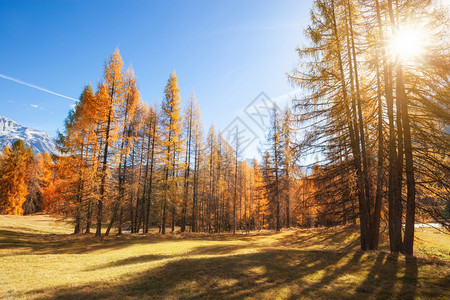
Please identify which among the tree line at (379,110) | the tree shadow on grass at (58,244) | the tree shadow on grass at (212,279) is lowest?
the tree shadow on grass at (58,244)

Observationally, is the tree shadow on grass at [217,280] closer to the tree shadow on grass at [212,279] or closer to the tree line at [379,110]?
the tree shadow on grass at [212,279]

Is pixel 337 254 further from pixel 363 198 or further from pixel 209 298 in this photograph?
pixel 209 298

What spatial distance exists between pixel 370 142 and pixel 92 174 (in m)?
19.8

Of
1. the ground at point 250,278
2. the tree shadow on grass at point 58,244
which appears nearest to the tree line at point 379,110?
the ground at point 250,278

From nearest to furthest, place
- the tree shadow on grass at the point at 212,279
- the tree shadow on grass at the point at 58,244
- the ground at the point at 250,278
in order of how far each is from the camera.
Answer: the ground at the point at 250,278 → the tree shadow on grass at the point at 212,279 → the tree shadow on grass at the point at 58,244

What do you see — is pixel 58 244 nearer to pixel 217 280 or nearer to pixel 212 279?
pixel 212 279

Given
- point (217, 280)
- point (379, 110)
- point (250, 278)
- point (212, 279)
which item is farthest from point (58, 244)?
point (379, 110)

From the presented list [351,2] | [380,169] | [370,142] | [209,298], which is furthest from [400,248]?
[351,2]

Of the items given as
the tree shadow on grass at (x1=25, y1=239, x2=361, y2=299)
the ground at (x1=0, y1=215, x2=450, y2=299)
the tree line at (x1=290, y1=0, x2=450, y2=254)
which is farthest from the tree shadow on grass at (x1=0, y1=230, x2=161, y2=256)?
the tree line at (x1=290, y1=0, x2=450, y2=254)

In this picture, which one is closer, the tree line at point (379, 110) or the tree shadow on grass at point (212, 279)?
the tree shadow on grass at point (212, 279)

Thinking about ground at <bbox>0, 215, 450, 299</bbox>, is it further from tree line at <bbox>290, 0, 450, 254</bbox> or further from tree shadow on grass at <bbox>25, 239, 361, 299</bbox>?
tree line at <bbox>290, 0, 450, 254</bbox>

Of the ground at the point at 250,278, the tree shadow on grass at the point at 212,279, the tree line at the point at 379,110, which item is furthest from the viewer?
the tree line at the point at 379,110

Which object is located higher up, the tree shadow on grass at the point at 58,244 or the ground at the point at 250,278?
the ground at the point at 250,278

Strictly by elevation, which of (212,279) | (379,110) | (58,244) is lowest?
(58,244)
